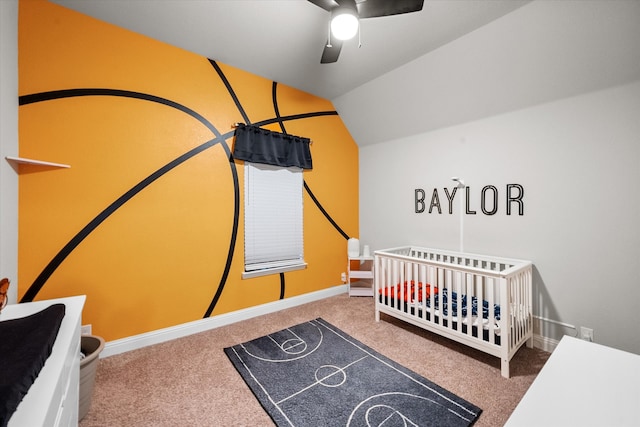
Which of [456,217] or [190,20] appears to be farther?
[456,217]

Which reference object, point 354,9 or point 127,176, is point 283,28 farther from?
point 127,176

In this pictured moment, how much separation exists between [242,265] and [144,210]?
104 cm

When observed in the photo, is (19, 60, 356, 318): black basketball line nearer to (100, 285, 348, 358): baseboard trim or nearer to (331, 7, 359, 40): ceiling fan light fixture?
(100, 285, 348, 358): baseboard trim

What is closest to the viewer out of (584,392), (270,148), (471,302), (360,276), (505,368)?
(584,392)

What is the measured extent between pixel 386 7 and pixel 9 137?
248cm

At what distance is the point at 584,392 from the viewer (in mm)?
706

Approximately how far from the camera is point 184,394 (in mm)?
1605

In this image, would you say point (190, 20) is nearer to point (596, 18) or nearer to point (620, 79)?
point (596, 18)

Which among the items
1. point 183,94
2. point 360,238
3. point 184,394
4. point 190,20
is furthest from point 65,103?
point 360,238

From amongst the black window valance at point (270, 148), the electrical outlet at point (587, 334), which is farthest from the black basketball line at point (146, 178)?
the electrical outlet at point (587, 334)

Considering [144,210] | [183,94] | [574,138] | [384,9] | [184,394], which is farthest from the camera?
[183,94]

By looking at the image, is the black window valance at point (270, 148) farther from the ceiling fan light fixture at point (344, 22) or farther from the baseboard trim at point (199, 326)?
the baseboard trim at point (199, 326)

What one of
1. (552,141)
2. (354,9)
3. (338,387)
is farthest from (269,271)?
(552,141)

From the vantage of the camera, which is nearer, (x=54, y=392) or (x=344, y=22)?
(x=54, y=392)
